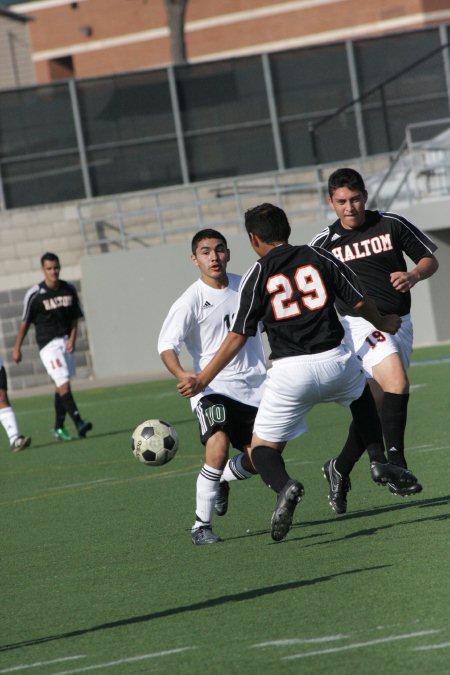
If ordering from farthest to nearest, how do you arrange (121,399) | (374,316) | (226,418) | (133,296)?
(133,296) → (121,399) → (226,418) → (374,316)

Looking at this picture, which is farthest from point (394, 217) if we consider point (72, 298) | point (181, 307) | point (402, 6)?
point (402, 6)

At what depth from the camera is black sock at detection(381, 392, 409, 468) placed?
8531mm

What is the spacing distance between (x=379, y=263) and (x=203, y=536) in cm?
224

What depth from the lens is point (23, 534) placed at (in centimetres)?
933

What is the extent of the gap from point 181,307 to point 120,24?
4110 centimetres

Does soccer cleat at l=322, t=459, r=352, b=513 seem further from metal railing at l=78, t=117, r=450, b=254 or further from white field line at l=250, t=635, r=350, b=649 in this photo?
metal railing at l=78, t=117, r=450, b=254

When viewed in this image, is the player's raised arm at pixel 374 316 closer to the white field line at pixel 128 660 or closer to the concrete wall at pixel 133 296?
the white field line at pixel 128 660

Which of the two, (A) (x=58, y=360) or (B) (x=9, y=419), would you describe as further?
(A) (x=58, y=360)

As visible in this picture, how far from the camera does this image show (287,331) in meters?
7.24

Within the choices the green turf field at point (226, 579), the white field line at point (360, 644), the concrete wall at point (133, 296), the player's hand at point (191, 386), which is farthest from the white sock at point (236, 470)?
the concrete wall at point (133, 296)

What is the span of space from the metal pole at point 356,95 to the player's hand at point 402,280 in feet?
71.9

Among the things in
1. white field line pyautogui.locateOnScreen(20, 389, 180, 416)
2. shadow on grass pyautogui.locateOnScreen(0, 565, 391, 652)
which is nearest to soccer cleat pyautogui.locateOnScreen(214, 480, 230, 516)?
shadow on grass pyautogui.locateOnScreen(0, 565, 391, 652)

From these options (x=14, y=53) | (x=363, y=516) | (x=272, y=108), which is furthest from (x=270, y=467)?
(x=14, y=53)

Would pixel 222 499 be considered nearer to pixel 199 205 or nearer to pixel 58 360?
pixel 58 360
